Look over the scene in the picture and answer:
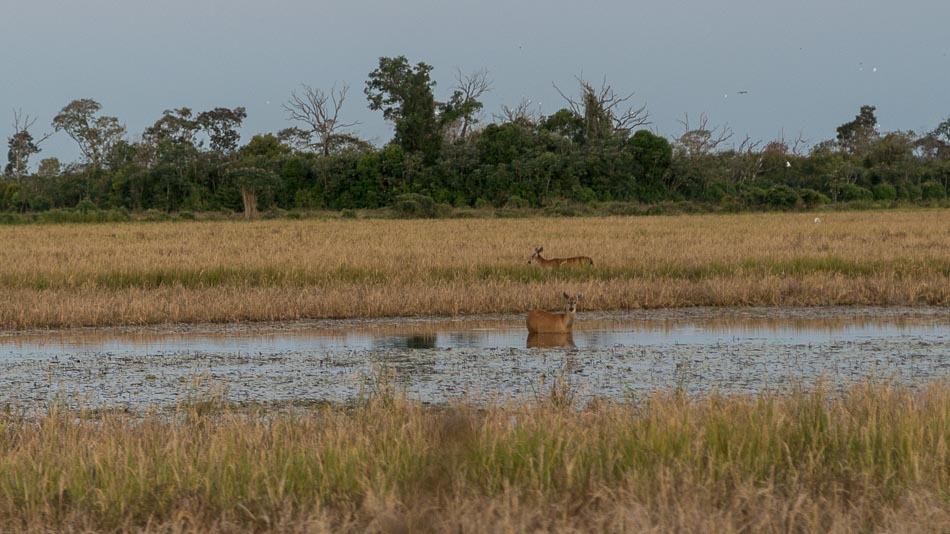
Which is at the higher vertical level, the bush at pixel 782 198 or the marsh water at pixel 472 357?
the bush at pixel 782 198

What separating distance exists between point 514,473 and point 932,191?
6344cm

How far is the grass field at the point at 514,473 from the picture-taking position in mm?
4918

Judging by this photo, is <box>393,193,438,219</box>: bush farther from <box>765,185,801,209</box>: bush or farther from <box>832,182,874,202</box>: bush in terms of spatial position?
<box>832,182,874,202</box>: bush

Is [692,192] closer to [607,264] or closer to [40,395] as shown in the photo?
[607,264]

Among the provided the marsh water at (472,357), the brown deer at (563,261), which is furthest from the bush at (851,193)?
the marsh water at (472,357)

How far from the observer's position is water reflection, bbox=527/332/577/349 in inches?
475

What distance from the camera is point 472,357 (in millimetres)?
11289

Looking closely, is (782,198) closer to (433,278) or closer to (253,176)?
(253,176)

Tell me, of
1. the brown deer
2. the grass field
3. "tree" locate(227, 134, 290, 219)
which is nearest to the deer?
the grass field

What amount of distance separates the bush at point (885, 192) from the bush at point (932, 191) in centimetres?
159

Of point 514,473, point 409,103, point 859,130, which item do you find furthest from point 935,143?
point 514,473

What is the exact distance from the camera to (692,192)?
5812 cm

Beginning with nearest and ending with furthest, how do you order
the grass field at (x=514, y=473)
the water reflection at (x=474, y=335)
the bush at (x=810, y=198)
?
the grass field at (x=514, y=473), the water reflection at (x=474, y=335), the bush at (x=810, y=198)

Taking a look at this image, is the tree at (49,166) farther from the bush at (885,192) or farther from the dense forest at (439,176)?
the bush at (885,192)
